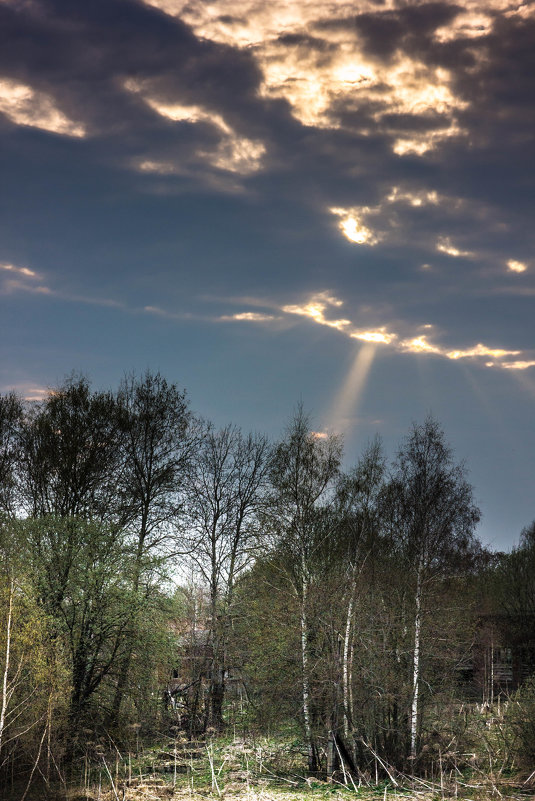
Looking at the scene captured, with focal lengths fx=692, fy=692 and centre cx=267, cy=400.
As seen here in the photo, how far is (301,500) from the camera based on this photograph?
2553 centimetres

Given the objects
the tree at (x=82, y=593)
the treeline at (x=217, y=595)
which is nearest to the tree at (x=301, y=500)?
the treeline at (x=217, y=595)

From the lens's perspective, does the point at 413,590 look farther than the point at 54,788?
Yes

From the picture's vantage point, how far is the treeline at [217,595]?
71.5ft

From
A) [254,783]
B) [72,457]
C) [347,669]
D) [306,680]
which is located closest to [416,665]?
[347,669]

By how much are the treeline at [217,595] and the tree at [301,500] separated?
8cm

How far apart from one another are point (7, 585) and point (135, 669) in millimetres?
6599

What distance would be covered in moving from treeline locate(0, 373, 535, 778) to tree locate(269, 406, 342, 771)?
8 centimetres

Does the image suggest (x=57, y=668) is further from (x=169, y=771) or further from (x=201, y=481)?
(x=201, y=481)

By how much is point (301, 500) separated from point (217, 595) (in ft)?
36.9

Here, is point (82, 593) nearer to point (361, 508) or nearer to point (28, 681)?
point (28, 681)

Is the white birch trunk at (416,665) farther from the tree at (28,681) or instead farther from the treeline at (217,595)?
the tree at (28,681)

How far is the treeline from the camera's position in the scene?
21.8 meters

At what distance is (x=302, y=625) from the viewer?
2320cm

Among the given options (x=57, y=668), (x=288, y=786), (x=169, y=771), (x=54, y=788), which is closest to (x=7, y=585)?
(x=57, y=668)
